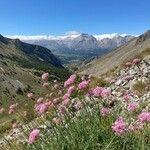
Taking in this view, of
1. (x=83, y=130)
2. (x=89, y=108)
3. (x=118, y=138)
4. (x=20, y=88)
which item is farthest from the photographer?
(x=20, y=88)

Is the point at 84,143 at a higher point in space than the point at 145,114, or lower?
lower

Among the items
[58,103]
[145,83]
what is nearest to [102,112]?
[58,103]

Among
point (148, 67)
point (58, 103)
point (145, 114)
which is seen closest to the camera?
point (145, 114)

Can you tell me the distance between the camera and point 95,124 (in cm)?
819

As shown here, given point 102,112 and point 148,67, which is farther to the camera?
point 148,67

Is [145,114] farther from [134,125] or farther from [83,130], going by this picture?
[83,130]

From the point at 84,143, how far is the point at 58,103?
9.57 ft

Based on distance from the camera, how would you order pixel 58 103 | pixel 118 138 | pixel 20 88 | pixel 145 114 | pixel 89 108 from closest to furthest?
pixel 145 114 < pixel 118 138 < pixel 89 108 < pixel 58 103 < pixel 20 88

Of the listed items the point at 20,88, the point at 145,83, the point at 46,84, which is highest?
the point at 46,84

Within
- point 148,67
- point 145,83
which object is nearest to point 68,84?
point 145,83

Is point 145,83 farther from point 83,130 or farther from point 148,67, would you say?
point 83,130

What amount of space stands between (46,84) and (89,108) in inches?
54.5

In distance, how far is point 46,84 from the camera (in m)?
10.4

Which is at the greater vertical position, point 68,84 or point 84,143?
point 68,84
